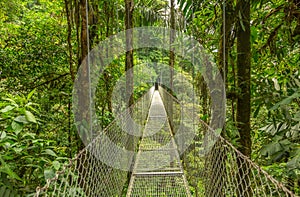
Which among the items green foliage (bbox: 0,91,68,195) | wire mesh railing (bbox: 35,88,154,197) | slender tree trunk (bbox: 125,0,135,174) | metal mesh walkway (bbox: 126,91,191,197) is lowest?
metal mesh walkway (bbox: 126,91,191,197)

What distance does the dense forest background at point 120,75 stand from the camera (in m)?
1.11

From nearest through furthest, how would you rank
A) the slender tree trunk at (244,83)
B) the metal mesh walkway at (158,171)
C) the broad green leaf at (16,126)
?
1. the broad green leaf at (16,126)
2. the slender tree trunk at (244,83)
3. the metal mesh walkway at (158,171)

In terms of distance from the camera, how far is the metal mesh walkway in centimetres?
191

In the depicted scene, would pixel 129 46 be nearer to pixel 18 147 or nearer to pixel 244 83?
pixel 244 83

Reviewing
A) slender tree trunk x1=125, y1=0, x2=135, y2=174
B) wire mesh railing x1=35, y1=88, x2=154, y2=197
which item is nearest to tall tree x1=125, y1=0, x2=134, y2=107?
slender tree trunk x1=125, y1=0, x2=135, y2=174

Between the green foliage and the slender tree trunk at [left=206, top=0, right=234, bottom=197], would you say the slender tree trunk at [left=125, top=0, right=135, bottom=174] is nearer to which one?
the slender tree trunk at [left=206, top=0, right=234, bottom=197]

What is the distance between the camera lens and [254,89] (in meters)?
1.61

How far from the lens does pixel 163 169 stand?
235 centimetres

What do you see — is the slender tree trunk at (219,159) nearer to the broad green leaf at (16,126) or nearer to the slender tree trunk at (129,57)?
the broad green leaf at (16,126)

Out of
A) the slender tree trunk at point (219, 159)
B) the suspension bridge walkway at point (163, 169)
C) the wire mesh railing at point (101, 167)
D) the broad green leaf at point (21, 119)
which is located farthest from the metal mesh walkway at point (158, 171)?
the broad green leaf at point (21, 119)

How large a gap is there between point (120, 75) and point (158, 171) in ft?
4.49

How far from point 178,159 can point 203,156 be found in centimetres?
76

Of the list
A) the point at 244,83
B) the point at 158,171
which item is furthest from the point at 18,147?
the point at 158,171

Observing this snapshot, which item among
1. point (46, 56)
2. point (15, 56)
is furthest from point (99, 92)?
point (15, 56)
